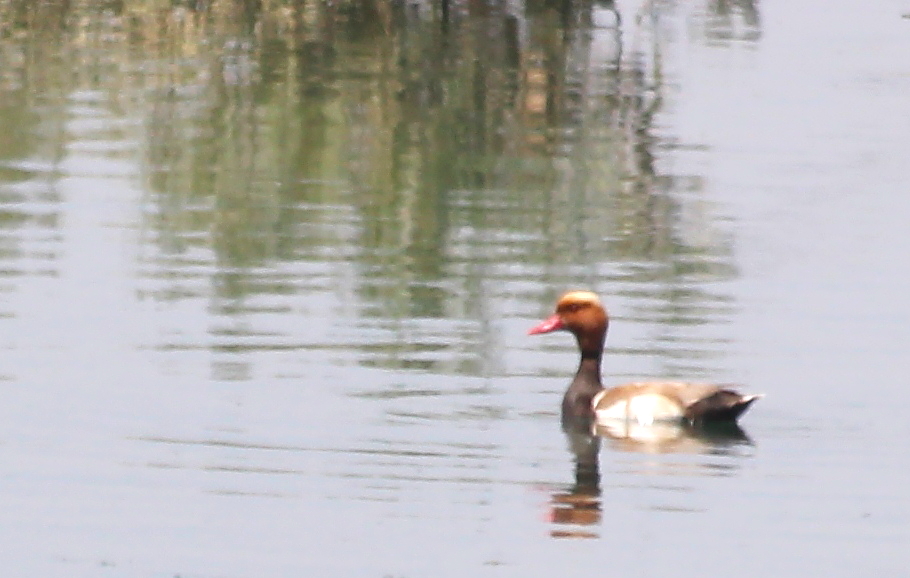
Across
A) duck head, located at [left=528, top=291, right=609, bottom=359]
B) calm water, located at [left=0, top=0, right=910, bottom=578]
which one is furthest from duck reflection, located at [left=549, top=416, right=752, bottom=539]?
duck head, located at [left=528, top=291, right=609, bottom=359]

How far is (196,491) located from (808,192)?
10825 millimetres

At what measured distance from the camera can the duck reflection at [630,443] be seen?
41.8ft

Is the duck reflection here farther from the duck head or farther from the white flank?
the duck head

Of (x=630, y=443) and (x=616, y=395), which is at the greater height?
(x=616, y=395)

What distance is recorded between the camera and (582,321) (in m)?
15.0

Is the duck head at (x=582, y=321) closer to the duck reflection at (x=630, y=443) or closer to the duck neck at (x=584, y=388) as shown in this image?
the duck neck at (x=584, y=388)

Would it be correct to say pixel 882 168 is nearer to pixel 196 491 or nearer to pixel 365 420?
pixel 365 420

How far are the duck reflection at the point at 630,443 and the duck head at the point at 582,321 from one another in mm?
531

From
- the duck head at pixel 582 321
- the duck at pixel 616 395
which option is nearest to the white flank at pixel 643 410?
the duck at pixel 616 395

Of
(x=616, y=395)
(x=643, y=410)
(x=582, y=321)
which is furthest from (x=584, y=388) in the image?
(x=582, y=321)

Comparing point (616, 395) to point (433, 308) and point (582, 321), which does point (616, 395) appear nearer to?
point (582, 321)

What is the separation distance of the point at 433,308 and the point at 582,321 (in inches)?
75.6

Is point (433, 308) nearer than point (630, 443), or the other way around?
point (630, 443)

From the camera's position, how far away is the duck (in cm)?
1420
